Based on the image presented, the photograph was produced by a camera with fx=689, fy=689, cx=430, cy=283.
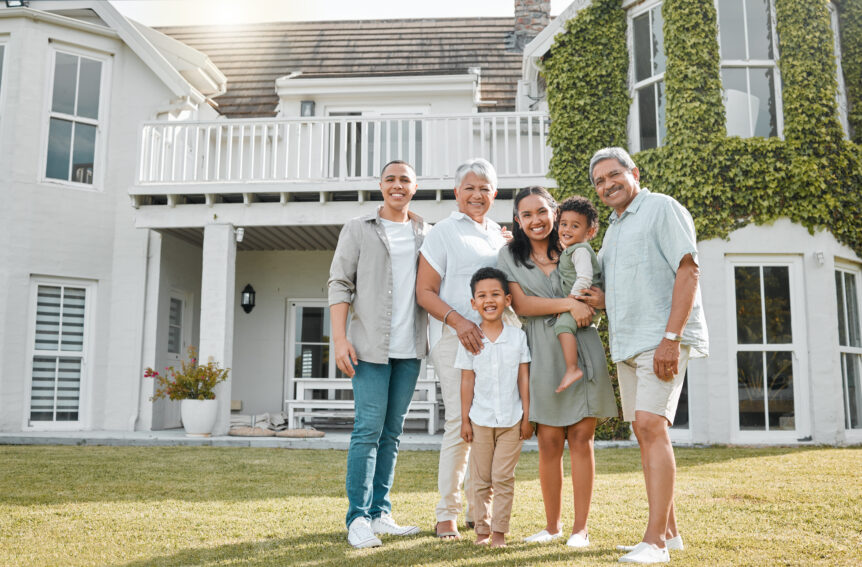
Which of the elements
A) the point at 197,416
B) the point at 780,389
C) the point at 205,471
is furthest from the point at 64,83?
the point at 780,389

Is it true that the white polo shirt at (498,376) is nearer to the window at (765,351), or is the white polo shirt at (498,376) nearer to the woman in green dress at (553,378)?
the woman in green dress at (553,378)

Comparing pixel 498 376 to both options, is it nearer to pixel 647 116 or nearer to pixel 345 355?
pixel 345 355

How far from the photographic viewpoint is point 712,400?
792 centimetres

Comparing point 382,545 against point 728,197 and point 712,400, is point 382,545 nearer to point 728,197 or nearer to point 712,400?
point 712,400

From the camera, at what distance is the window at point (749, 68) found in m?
8.36

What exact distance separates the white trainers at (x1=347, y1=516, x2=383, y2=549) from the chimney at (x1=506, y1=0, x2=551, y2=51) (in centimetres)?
1133

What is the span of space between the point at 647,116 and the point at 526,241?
6196 millimetres

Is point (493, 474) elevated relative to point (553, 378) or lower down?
lower down

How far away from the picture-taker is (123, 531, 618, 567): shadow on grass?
2.93 m

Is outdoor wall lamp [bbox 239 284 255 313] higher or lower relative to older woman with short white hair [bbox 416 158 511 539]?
higher

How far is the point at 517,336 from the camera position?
Answer: 3381mm

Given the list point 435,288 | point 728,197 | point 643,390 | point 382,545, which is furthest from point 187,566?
point 728,197

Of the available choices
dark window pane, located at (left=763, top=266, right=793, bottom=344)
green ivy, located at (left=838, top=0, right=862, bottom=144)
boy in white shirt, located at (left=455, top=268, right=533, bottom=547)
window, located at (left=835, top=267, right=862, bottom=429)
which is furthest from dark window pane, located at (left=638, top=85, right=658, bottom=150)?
boy in white shirt, located at (left=455, top=268, right=533, bottom=547)

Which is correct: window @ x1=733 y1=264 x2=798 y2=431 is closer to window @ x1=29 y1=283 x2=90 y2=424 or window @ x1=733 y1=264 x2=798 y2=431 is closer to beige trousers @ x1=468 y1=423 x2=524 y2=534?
beige trousers @ x1=468 y1=423 x2=524 y2=534
